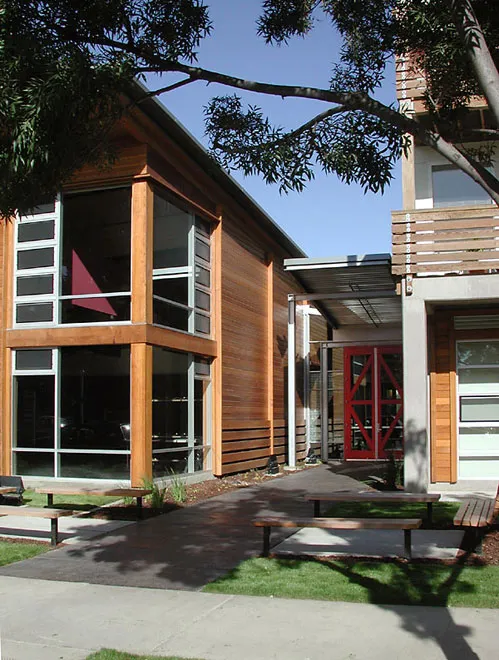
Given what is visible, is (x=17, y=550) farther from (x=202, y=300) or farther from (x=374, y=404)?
(x=374, y=404)

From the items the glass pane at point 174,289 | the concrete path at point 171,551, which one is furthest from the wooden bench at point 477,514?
the glass pane at point 174,289

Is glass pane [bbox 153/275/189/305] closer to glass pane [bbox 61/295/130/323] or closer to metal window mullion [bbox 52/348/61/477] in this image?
glass pane [bbox 61/295/130/323]

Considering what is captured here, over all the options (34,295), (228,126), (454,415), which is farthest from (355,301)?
(228,126)

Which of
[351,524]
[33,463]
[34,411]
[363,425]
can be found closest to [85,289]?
[34,411]

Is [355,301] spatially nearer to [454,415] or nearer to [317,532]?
[454,415]

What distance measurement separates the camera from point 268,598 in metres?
6.85

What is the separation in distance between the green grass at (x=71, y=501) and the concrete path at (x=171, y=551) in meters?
1.48

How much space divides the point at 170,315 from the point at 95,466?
326cm

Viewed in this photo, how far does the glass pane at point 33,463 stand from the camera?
48.7ft

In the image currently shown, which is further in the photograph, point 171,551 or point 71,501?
point 71,501

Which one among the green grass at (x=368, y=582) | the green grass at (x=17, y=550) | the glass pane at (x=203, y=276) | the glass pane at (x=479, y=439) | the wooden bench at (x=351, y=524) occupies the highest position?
the glass pane at (x=203, y=276)

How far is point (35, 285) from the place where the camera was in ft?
50.5

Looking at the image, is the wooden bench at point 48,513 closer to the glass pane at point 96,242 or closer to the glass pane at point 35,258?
the glass pane at point 96,242

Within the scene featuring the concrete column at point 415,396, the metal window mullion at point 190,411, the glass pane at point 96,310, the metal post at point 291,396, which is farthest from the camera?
the metal post at point 291,396
